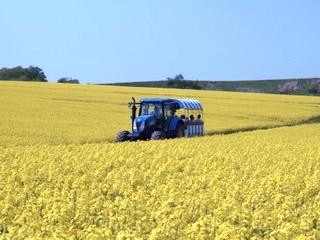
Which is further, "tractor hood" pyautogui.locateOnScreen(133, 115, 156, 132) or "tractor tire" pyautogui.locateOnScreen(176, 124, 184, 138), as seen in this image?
"tractor tire" pyautogui.locateOnScreen(176, 124, 184, 138)

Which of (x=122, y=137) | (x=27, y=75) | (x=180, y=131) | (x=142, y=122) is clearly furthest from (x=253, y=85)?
(x=122, y=137)

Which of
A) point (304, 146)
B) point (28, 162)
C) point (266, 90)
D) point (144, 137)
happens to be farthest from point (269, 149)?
point (266, 90)

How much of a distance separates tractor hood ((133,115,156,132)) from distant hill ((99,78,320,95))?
72.1 m

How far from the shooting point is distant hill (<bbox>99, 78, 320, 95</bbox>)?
10169cm

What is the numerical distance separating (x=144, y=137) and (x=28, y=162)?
12326mm

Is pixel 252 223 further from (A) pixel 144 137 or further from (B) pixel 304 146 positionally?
(A) pixel 144 137

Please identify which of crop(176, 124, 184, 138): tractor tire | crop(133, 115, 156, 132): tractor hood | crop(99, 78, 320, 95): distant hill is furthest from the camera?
crop(99, 78, 320, 95): distant hill

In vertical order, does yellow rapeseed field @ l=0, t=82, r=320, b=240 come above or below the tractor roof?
below

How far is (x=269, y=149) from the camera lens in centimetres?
2152

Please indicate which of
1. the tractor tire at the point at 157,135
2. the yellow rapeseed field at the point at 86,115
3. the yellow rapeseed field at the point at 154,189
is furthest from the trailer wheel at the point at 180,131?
the yellow rapeseed field at the point at 154,189

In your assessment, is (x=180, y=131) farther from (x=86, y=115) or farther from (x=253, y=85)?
(x=253, y=85)

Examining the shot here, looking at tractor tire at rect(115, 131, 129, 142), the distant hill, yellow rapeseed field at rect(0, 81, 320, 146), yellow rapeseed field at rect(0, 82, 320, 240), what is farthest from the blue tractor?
the distant hill

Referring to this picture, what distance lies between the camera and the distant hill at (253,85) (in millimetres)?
101688

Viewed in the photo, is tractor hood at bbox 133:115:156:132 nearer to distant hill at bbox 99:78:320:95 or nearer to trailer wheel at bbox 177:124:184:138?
trailer wheel at bbox 177:124:184:138
